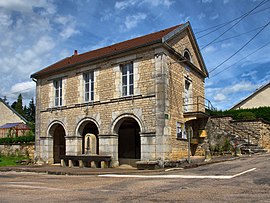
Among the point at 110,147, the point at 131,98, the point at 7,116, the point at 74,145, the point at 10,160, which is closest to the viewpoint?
the point at 131,98

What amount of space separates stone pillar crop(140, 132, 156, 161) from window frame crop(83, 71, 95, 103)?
4.57 metres

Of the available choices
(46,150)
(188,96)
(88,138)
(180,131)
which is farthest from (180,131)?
(46,150)

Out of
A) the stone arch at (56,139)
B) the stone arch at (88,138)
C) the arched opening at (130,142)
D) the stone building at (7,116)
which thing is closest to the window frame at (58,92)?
the stone arch at (56,139)

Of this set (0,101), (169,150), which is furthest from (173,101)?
(0,101)

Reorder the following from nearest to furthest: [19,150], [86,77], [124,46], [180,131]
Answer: [180,131], [124,46], [86,77], [19,150]

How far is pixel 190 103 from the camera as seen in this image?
58.4ft

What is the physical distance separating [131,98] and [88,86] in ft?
11.8

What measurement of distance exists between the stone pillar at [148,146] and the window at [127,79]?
2541 mm

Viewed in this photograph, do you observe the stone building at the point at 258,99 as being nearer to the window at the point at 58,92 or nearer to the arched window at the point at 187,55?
the arched window at the point at 187,55

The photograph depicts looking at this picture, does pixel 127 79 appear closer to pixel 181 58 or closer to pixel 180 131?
pixel 181 58

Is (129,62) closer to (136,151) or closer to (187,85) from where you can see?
(187,85)

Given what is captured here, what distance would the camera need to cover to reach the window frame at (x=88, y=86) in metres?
17.5

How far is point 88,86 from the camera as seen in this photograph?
1775 cm

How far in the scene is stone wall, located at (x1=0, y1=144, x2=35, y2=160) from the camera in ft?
70.9
